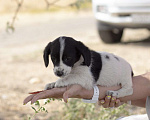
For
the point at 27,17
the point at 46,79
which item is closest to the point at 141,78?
the point at 46,79

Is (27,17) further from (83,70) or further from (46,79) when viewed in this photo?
(83,70)

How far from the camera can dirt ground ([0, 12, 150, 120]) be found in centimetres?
487

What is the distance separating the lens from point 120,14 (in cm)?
827

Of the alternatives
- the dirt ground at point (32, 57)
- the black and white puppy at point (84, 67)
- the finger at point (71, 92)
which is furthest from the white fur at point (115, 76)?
the dirt ground at point (32, 57)

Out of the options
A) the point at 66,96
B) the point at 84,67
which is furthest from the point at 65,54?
the point at 66,96

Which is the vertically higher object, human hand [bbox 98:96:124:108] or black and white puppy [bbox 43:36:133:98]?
black and white puppy [bbox 43:36:133:98]

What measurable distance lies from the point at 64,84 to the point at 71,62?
0.18 meters

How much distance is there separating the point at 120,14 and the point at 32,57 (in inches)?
102

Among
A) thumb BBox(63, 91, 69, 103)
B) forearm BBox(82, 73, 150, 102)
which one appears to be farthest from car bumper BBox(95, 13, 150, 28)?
thumb BBox(63, 91, 69, 103)

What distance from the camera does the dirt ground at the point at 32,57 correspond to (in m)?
4.87

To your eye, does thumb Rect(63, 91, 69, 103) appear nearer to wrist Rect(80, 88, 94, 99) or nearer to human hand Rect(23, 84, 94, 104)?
human hand Rect(23, 84, 94, 104)

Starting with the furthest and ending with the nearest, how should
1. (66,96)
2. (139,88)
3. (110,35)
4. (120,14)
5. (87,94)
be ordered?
(110,35)
(120,14)
(139,88)
(87,94)
(66,96)

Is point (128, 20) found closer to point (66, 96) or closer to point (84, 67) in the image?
point (84, 67)

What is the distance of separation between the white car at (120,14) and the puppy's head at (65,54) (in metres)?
5.64
